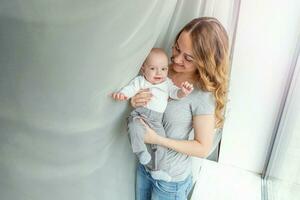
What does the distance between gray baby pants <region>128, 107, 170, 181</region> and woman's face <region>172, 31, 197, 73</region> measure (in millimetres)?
166

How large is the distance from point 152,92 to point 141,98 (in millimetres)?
44

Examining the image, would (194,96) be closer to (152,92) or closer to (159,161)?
(152,92)

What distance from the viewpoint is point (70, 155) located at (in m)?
0.97

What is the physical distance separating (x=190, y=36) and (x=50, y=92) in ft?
1.49

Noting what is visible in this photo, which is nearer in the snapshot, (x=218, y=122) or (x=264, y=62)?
(x=218, y=122)

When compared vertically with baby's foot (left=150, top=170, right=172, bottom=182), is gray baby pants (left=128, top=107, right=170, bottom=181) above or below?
above

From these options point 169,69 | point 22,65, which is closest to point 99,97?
point 22,65

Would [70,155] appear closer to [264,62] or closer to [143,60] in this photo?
[143,60]

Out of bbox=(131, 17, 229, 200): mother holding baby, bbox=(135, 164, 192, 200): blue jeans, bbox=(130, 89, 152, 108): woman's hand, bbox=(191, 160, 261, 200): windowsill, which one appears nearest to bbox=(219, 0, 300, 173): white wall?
bbox=(191, 160, 261, 200): windowsill

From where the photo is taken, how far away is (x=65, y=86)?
0.86 meters

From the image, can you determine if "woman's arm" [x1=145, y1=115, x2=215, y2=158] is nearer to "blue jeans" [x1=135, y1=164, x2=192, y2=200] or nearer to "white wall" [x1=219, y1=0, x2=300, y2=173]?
"blue jeans" [x1=135, y1=164, x2=192, y2=200]

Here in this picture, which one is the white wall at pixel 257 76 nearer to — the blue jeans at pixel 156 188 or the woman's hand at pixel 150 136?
the blue jeans at pixel 156 188

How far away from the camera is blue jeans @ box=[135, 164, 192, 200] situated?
4.09 ft

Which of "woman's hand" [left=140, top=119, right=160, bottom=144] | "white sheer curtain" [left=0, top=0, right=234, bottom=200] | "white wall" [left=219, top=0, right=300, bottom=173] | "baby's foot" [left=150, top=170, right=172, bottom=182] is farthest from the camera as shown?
"white wall" [left=219, top=0, right=300, bottom=173]
